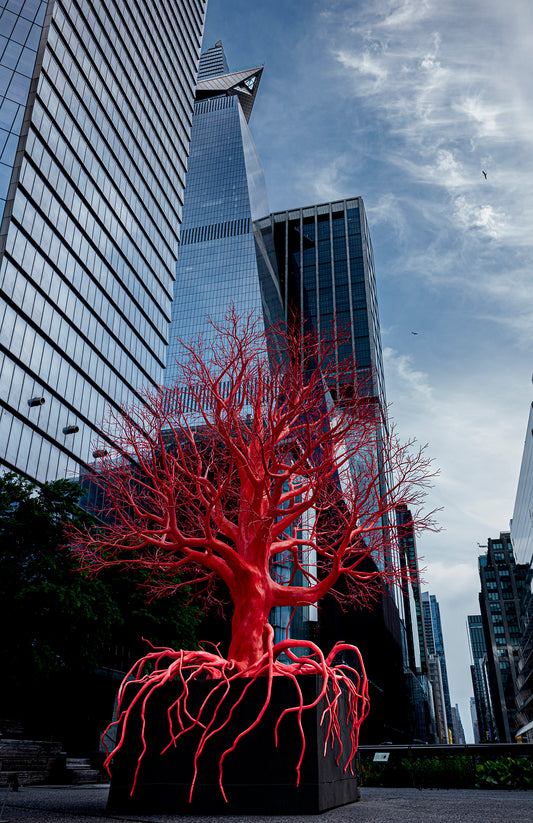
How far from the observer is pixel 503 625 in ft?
379

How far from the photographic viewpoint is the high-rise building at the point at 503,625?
106 meters

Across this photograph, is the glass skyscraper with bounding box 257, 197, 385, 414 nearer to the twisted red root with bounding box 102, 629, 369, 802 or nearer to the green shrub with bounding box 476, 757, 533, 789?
the green shrub with bounding box 476, 757, 533, 789

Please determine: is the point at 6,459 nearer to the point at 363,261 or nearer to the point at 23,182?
the point at 23,182

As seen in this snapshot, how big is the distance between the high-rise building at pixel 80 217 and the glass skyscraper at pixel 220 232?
99.6ft

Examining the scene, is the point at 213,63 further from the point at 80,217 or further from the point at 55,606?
the point at 55,606

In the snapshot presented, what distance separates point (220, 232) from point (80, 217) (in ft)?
185

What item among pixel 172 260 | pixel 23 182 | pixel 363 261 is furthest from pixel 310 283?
pixel 23 182

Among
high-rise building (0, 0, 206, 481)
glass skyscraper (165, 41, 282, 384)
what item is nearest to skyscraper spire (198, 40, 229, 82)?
glass skyscraper (165, 41, 282, 384)

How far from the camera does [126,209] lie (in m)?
49.9

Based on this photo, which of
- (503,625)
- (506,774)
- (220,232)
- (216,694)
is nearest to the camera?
(216,694)

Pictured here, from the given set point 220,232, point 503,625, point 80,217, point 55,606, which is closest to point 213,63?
point 220,232

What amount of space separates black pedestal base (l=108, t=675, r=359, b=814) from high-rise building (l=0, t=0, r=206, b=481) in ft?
74.6

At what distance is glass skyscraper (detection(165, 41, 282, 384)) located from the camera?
91188 millimetres

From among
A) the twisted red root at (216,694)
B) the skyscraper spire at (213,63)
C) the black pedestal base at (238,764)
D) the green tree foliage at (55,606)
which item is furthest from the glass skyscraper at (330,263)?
the black pedestal base at (238,764)
